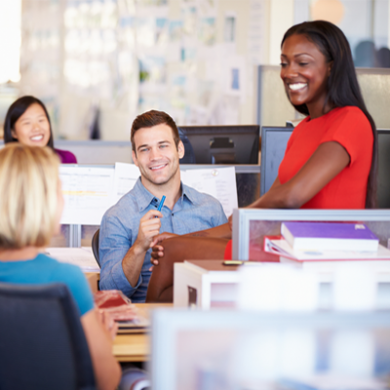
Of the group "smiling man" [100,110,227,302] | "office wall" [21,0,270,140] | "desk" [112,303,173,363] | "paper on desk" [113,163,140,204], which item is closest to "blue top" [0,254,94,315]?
"desk" [112,303,173,363]

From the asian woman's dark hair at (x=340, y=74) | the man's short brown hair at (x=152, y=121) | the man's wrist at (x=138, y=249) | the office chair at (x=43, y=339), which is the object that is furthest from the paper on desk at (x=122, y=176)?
the office chair at (x=43, y=339)

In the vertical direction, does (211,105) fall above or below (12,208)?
above

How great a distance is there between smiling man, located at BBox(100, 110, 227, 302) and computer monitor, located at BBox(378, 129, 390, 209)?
608 millimetres

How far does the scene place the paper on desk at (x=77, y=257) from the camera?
197cm

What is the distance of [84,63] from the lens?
4.50 m

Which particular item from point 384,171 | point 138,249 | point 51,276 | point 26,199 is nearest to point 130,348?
point 51,276

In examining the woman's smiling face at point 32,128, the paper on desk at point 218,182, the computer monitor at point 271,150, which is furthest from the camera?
the woman's smiling face at point 32,128

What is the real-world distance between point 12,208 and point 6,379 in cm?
29

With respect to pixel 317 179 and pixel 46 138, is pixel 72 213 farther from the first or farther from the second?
pixel 317 179

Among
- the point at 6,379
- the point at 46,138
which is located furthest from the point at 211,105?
the point at 6,379

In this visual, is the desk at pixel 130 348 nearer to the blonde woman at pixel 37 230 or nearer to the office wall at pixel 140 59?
the blonde woman at pixel 37 230

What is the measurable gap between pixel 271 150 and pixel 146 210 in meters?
0.70

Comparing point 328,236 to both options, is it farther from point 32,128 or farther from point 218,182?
point 32,128

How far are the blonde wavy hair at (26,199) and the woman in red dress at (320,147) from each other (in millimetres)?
407
